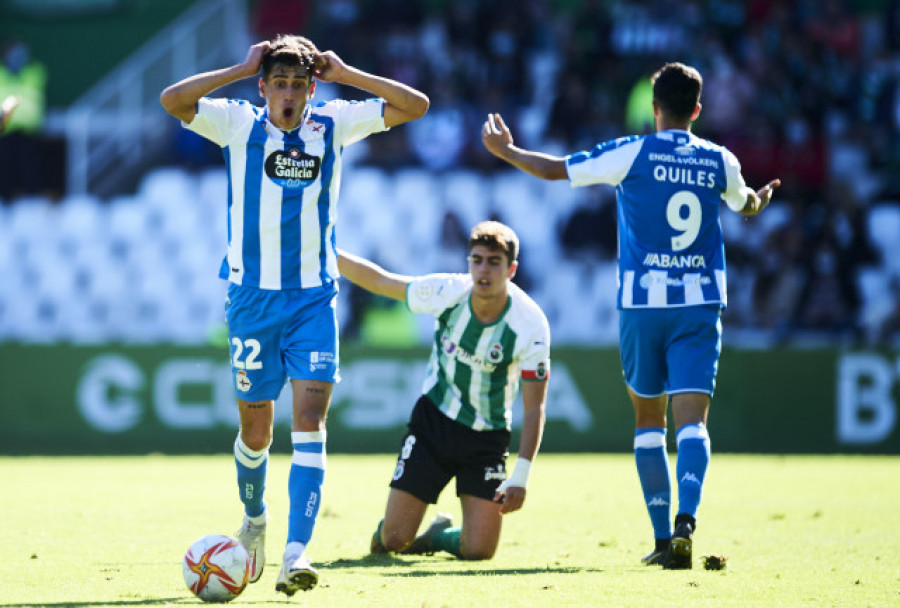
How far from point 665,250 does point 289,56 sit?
2140mm

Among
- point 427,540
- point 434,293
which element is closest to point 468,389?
point 434,293

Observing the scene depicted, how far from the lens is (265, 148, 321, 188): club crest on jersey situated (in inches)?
251

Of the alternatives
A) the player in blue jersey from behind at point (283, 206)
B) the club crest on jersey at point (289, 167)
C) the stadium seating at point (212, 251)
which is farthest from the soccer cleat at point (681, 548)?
the stadium seating at point (212, 251)

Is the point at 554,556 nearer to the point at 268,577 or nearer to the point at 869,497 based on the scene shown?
the point at 268,577

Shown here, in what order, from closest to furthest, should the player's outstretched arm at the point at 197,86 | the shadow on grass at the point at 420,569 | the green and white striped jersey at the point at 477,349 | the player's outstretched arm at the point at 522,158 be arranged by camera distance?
the player's outstretched arm at the point at 197,86 < the shadow on grass at the point at 420,569 < the player's outstretched arm at the point at 522,158 < the green and white striped jersey at the point at 477,349

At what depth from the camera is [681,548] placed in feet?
21.7

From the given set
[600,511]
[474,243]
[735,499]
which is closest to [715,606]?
[474,243]

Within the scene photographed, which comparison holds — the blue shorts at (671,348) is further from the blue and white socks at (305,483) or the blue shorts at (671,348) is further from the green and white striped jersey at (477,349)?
the blue and white socks at (305,483)

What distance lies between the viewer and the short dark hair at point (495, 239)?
700cm

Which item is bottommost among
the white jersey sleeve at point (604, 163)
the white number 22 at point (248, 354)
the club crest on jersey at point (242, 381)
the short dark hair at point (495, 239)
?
the club crest on jersey at point (242, 381)

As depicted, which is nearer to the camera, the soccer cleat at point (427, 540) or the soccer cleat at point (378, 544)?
the soccer cleat at point (378, 544)

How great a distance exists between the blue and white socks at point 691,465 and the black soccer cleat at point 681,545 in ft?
0.14

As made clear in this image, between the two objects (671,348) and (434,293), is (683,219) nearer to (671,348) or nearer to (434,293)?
(671,348)

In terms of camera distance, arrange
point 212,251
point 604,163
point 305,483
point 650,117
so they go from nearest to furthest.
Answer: point 305,483 → point 604,163 → point 212,251 → point 650,117
